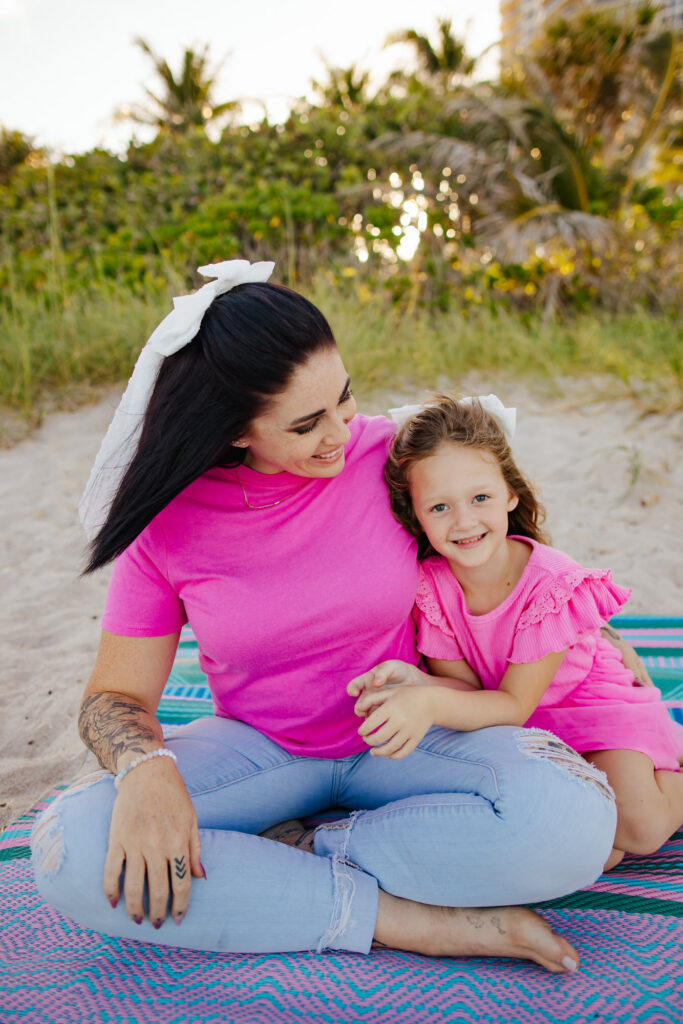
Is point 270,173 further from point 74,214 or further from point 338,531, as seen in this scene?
point 338,531

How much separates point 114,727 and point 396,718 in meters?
0.62

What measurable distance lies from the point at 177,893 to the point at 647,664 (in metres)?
1.96

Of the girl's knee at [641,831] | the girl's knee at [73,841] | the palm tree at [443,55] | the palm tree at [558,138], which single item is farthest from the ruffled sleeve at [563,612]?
the palm tree at [443,55]

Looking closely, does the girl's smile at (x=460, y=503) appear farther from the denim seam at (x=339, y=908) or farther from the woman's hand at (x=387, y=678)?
the denim seam at (x=339, y=908)

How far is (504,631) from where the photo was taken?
1830 mm

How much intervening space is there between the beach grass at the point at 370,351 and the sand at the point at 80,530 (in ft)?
0.65

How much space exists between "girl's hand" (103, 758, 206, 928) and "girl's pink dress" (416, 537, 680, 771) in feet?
2.41

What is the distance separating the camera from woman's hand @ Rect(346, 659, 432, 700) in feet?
5.33

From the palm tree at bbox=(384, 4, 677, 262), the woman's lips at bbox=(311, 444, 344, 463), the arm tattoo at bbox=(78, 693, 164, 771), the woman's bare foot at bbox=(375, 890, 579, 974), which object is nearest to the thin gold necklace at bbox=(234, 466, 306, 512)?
the woman's lips at bbox=(311, 444, 344, 463)

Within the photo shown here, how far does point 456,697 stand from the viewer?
5.44 ft

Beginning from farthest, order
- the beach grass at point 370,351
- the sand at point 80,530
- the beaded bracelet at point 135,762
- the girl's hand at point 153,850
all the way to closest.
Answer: the beach grass at point 370,351, the sand at point 80,530, the beaded bracelet at point 135,762, the girl's hand at point 153,850

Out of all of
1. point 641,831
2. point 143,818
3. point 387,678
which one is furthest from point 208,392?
point 641,831

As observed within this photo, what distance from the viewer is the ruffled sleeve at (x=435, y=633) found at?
1.87 meters

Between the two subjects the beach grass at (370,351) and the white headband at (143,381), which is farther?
the beach grass at (370,351)
